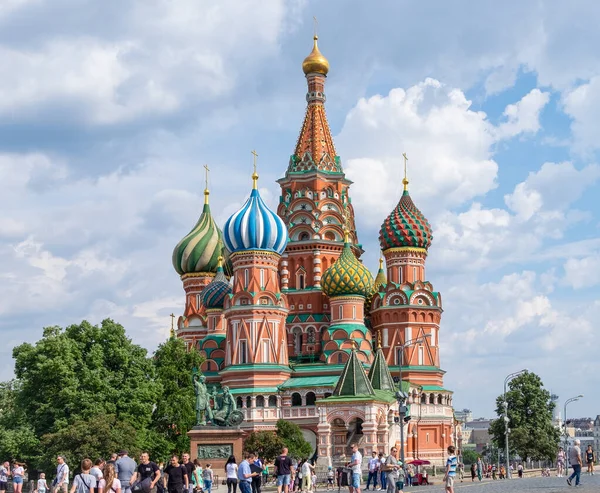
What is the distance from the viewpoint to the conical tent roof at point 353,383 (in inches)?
2267

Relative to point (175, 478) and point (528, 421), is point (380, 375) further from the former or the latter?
point (175, 478)

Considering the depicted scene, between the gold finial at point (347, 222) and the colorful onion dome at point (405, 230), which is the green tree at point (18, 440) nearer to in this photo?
the gold finial at point (347, 222)

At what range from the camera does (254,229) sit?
65.6 metres

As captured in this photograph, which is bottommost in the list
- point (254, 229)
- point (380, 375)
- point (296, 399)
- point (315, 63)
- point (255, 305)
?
point (296, 399)

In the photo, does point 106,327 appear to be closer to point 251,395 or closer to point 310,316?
point 251,395

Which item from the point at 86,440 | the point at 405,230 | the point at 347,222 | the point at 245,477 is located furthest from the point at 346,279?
the point at 245,477

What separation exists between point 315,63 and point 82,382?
35.7m

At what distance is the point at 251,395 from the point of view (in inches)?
2516

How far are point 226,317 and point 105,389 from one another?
1888 cm

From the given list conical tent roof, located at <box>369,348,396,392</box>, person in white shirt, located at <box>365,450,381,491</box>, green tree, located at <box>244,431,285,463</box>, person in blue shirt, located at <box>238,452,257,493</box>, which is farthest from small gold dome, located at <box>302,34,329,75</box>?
person in blue shirt, located at <box>238,452,257,493</box>

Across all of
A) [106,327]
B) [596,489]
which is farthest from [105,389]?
[596,489]

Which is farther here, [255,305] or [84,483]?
[255,305]

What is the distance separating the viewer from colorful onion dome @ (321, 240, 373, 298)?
219 feet

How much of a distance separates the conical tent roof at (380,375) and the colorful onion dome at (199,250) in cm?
1879
